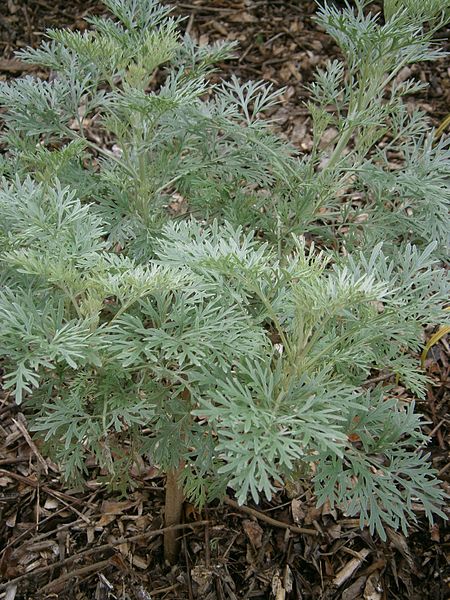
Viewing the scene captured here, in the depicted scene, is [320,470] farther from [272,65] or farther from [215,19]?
[215,19]

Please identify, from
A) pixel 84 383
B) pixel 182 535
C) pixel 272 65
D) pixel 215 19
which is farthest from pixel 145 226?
pixel 215 19

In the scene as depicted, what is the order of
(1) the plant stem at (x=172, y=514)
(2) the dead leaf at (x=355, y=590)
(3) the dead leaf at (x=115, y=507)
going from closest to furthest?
(1) the plant stem at (x=172, y=514), (2) the dead leaf at (x=355, y=590), (3) the dead leaf at (x=115, y=507)

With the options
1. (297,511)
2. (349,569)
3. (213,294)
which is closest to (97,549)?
(297,511)

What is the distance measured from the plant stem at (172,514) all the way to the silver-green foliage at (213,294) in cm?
9

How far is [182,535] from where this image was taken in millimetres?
1855

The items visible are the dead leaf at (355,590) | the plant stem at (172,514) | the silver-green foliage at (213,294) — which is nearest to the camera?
the silver-green foliage at (213,294)

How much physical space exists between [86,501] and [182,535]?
1.02 feet

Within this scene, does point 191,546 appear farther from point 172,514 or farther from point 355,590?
point 355,590

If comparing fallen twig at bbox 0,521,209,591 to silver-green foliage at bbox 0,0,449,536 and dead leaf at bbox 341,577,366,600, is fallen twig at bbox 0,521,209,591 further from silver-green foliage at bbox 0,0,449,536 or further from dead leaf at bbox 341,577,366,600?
dead leaf at bbox 341,577,366,600

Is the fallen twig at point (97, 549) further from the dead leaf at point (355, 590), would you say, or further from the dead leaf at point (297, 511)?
the dead leaf at point (355, 590)

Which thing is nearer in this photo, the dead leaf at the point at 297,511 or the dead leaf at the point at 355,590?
the dead leaf at the point at 355,590

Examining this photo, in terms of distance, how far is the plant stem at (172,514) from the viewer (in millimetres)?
1687

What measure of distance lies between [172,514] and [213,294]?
81 cm

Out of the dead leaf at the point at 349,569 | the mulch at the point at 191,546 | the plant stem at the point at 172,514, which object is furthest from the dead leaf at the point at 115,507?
the dead leaf at the point at 349,569
